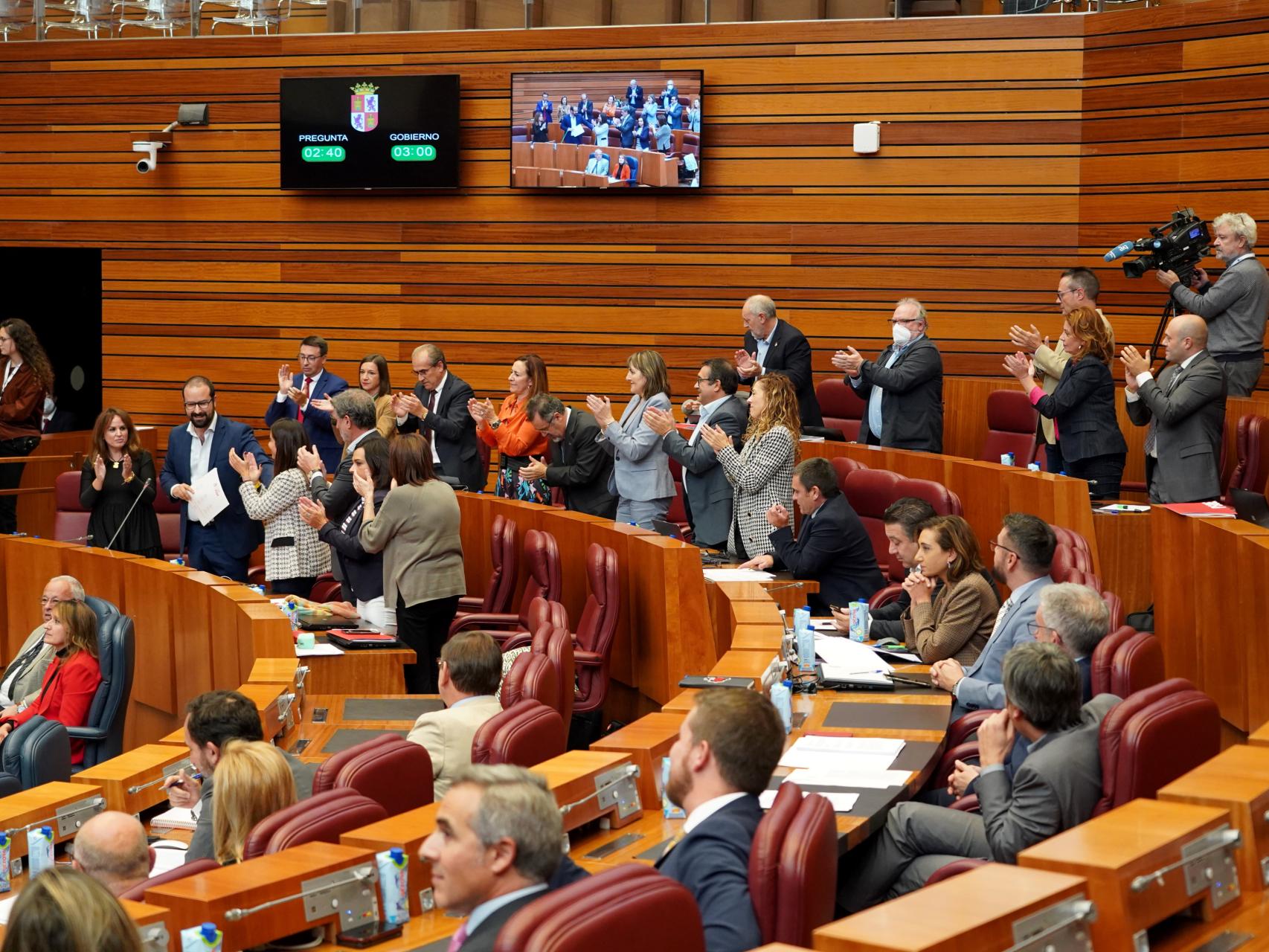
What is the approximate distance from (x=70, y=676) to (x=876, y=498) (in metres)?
3.56

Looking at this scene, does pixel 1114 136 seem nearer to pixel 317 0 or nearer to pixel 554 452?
pixel 554 452

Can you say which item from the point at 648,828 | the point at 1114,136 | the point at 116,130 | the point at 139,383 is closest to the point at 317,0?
the point at 116,130

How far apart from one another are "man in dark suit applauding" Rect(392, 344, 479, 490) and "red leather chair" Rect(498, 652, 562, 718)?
3.99 m

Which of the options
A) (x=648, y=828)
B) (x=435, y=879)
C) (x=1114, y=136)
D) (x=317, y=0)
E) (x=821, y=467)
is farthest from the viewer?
(x=317, y=0)

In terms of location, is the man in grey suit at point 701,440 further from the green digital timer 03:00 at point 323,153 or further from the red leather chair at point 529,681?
the green digital timer 03:00 at point 323,153

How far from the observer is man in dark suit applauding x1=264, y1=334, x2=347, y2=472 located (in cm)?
936

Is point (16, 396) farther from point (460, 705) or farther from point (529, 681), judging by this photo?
point (460, 705)

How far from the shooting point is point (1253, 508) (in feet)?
20.9

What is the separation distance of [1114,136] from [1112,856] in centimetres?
748

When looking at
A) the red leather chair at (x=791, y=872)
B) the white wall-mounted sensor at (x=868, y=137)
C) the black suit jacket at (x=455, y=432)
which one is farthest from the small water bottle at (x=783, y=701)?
the white wall-mounted sensor at (x=868, y=137)

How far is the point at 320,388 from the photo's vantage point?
9602 millimetres

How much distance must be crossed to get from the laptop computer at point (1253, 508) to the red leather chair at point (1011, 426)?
2059 millimetres

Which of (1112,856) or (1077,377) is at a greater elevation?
(1077,377)

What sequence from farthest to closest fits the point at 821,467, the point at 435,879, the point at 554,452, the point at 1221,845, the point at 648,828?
the point at 554,452
the point at 821,467
the point at 648,828
the point at 1221,845
the point at 435,879
